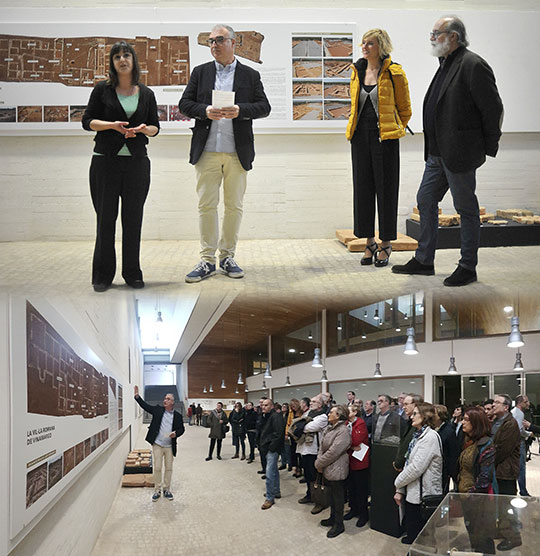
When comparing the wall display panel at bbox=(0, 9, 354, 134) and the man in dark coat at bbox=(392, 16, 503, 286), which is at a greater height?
the wall display panel at bbox=(0, 9, 354, 134)

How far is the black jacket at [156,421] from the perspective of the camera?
294 cm

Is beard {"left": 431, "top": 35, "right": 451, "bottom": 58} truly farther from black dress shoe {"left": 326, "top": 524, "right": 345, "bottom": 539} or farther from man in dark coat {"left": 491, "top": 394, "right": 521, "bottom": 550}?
black dress shoe {"left": 326, "top": 524, "right": 345, "bottom": 539}

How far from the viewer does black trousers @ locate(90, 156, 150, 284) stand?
3.51m

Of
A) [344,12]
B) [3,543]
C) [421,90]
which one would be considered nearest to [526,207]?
[421,90]

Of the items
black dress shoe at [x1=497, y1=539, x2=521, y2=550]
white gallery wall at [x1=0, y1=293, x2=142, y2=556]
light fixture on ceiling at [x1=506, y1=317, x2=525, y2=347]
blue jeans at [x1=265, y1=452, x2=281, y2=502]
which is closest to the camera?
white gallery wall at [x1=0, y1=293, x2=142, y2=556]

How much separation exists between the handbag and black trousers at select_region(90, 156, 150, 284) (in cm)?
143

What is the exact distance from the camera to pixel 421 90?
21.4ft

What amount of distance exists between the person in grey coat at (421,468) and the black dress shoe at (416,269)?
822mm

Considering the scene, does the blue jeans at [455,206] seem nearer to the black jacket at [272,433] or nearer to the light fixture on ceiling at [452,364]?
the light fixture on ceiling at [452,364]

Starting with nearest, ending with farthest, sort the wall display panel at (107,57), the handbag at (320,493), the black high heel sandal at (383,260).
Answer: the handbag at (320,493) < the black high heel sandal at (383,260) < the wall display panel at (107,57)

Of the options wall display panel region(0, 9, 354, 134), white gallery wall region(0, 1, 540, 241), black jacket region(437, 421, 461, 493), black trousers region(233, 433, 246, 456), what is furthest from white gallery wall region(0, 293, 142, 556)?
wall display panel region(0, 9, 354, 134)

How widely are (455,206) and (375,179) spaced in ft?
2.01

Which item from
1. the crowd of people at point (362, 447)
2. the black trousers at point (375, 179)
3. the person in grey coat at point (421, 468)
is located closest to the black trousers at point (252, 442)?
the crowd of people at point (362, 447)

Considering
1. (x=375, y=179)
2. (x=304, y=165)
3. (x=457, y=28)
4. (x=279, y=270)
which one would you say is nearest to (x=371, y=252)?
Result: (x=375, y=179)
